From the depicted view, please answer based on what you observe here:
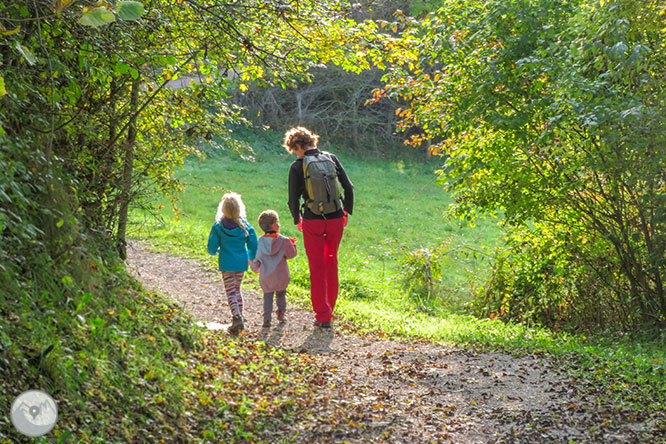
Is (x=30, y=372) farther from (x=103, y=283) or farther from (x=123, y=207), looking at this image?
(x=123, y=207)

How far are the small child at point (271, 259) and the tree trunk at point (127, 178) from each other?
191cm

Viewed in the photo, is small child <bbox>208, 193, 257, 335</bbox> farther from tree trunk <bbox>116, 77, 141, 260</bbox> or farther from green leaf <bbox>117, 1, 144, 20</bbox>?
green leaf <bbox>117, 1, 144, 20</bbox>

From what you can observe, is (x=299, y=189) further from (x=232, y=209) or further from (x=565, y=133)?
(x=565, y=133)

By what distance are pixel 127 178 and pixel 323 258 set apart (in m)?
2.60

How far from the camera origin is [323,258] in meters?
7.38

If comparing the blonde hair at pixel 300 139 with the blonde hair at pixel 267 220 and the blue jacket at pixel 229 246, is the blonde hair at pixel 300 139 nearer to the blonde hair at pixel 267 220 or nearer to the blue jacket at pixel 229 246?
the blonde hair at pixel 267 220

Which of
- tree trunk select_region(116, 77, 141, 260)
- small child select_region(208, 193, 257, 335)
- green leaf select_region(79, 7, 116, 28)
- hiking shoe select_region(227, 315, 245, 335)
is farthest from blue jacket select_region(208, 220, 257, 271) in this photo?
green leaf select_region(79, 7, 116, 28)

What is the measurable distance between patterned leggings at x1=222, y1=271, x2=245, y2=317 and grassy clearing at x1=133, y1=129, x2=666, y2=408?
1013 millimetres

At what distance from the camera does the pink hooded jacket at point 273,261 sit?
24.3 ft

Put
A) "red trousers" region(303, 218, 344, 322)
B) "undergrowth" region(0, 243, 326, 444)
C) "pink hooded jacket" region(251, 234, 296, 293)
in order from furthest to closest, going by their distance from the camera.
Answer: "pink hooded jacket" region(251, 234, 296, 293)
"red trousers" region(303, 218, 344, 322)
"undergrowth" region(0, 243, 326, 444)

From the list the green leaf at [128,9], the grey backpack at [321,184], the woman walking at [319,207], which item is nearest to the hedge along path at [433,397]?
the woman walking at [319,207]

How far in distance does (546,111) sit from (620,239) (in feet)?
6.01

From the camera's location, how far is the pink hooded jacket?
7398 millimetres

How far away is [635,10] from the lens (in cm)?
642
